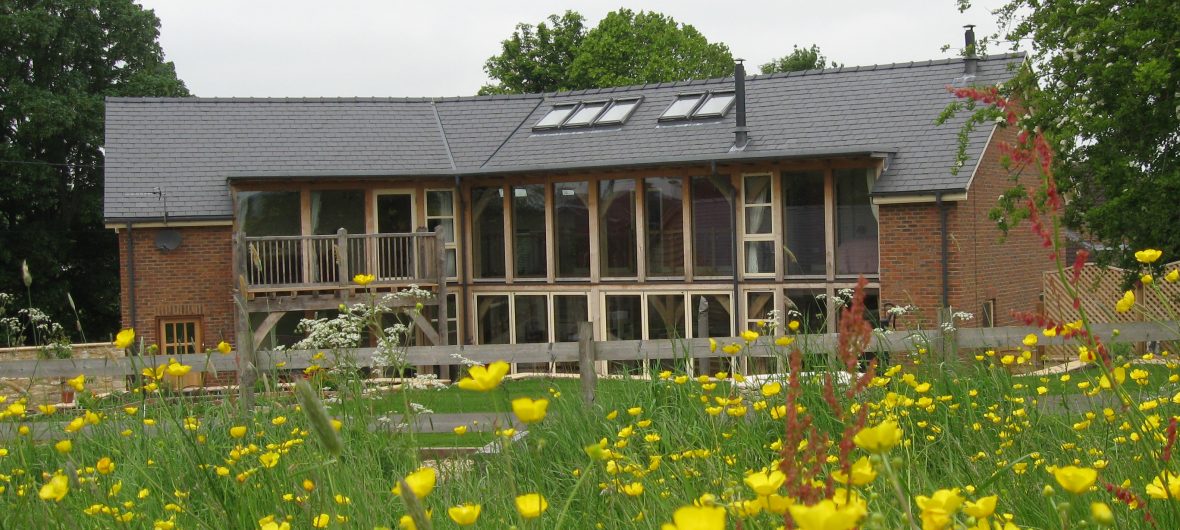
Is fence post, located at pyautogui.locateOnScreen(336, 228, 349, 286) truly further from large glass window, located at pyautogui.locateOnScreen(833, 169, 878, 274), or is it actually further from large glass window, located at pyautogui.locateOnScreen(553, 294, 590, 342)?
large glass window, located at pyautogui.locateOnScreen(833, 169, 878, 274)

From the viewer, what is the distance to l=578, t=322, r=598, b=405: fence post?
7289mm

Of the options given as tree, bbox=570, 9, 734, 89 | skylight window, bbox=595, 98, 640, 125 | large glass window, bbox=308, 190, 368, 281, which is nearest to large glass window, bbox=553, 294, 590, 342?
skylight window, bbox=595, 98, 640, 125

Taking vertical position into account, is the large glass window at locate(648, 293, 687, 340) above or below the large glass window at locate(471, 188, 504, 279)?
below

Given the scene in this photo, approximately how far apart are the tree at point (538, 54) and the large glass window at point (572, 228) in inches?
818

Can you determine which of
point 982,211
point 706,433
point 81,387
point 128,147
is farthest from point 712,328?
point 81,387

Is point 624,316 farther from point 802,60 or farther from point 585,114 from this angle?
point 802,60

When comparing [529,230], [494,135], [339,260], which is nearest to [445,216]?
[529,230]

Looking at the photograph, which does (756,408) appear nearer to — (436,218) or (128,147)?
(436,218)

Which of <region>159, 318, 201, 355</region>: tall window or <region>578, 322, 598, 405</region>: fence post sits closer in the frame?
<region>578, 322, 598, 405</region>: fence post

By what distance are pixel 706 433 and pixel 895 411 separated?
78 centimetres

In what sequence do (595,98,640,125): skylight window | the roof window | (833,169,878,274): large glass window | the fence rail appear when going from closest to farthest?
1. the fence rail
2. (833,169,878,274): large glass window
3. (595,98,640,125): skylight window
4. the roof window

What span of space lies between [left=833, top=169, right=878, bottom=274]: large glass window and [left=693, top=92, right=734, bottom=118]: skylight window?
3.05 metres

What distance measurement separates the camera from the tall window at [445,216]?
21.0 meters

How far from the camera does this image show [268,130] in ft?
71.8
